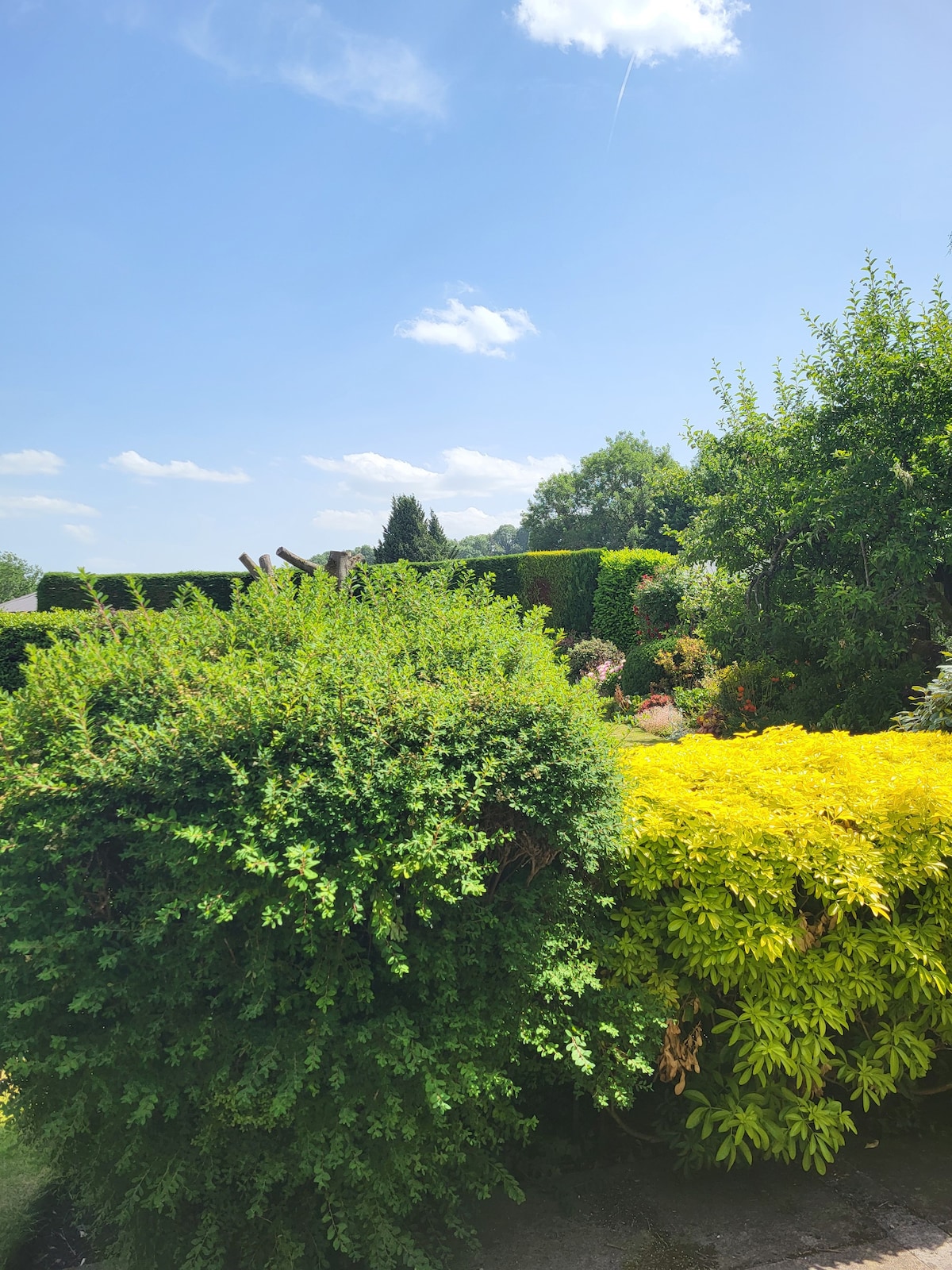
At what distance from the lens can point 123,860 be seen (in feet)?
9.17

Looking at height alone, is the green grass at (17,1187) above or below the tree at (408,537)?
below

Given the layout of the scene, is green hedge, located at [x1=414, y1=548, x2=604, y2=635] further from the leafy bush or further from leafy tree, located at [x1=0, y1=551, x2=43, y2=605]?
leafy tree, located at [x1=0, y1=551, x2=43, y2=605]

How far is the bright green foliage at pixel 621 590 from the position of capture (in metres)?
18.6

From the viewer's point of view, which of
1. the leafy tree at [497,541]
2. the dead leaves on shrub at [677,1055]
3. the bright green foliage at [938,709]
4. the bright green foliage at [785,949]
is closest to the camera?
the bright green foliage at [785,949]

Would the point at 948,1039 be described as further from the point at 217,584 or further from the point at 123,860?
the point at 217,584

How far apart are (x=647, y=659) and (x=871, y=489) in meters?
7.85

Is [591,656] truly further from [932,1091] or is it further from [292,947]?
[292,947]

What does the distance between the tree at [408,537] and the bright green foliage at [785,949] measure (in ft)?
126

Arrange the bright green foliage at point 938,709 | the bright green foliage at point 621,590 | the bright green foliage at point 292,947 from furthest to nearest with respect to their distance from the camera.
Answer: the bright green foliage at point 621,590
the bright green foliage at point 938,709
the bright green foliage at point 292,947

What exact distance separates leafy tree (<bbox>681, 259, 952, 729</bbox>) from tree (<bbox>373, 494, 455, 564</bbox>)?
3216 cm

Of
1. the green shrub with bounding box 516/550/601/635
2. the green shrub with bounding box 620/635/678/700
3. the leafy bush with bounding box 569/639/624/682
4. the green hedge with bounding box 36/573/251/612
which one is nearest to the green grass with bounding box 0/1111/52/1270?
the green shrub with bounding box 620/635/678/700

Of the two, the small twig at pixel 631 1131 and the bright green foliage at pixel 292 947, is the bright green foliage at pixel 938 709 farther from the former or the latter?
the bright green foliage at pixel 292 947

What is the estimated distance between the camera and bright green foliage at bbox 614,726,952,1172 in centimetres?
290

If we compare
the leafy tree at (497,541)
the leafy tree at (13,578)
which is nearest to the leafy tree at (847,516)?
the leafy tree at (13,578)
